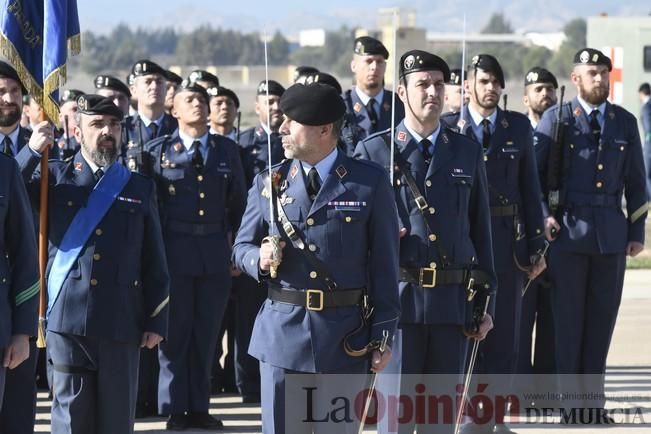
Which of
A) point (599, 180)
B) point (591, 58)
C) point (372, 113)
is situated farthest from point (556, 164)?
point (372, 113)

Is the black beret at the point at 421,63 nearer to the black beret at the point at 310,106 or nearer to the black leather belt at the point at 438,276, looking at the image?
the black leather belt at the point at 438,276

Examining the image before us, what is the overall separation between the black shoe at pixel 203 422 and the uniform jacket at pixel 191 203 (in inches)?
37.8

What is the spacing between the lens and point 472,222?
7.79 m

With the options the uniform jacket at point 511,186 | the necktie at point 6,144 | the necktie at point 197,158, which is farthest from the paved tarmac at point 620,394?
the necktie at point 6,144

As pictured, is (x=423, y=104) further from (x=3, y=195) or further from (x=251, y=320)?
(x=251, y=320)

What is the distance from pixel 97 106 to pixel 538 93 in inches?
193

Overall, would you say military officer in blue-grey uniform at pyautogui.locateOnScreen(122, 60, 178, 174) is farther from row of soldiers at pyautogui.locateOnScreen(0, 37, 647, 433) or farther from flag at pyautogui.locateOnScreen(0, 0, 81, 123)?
flag at pyautogui.locateOnScreen(0, 0, 81, 123)

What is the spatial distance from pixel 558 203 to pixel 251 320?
2.55 m

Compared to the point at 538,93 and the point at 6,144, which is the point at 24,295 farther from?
the point at 538,93

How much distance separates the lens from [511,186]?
928 centimetres

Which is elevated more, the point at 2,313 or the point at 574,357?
the point at 2,313

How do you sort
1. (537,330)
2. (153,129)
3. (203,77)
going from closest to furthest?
(537,330) < (153,129) < (203,77)

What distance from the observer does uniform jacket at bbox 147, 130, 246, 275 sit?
964 centimetres


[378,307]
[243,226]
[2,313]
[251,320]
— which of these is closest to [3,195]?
[2,313]
